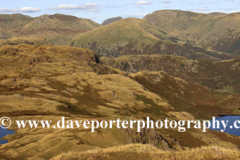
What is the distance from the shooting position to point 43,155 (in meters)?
49.4

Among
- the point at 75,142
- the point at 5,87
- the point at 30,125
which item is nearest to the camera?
the point at 75,142

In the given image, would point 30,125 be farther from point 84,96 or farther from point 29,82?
point 29,82

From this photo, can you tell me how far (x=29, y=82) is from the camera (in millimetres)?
182500

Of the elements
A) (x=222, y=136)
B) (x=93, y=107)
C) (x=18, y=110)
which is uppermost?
(x=18, y=110)

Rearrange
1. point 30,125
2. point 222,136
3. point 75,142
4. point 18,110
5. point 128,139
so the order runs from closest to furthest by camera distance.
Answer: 1. point 75,142
2. point 128,139
3. point 30,125
4. point 18,110
5. point 222,136

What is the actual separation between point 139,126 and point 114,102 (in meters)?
112

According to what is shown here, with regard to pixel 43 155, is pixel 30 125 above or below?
below

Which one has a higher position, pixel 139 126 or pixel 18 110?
pixel 139 126

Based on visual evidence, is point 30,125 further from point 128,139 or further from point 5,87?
point 5,87

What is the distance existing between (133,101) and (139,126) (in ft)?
414

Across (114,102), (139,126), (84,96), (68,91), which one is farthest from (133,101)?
(139,126)

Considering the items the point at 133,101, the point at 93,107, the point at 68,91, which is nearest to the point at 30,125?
the point at 93,107

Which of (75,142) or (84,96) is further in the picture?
(84,96)

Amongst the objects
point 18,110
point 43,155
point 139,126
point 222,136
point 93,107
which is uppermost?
point 43,155
